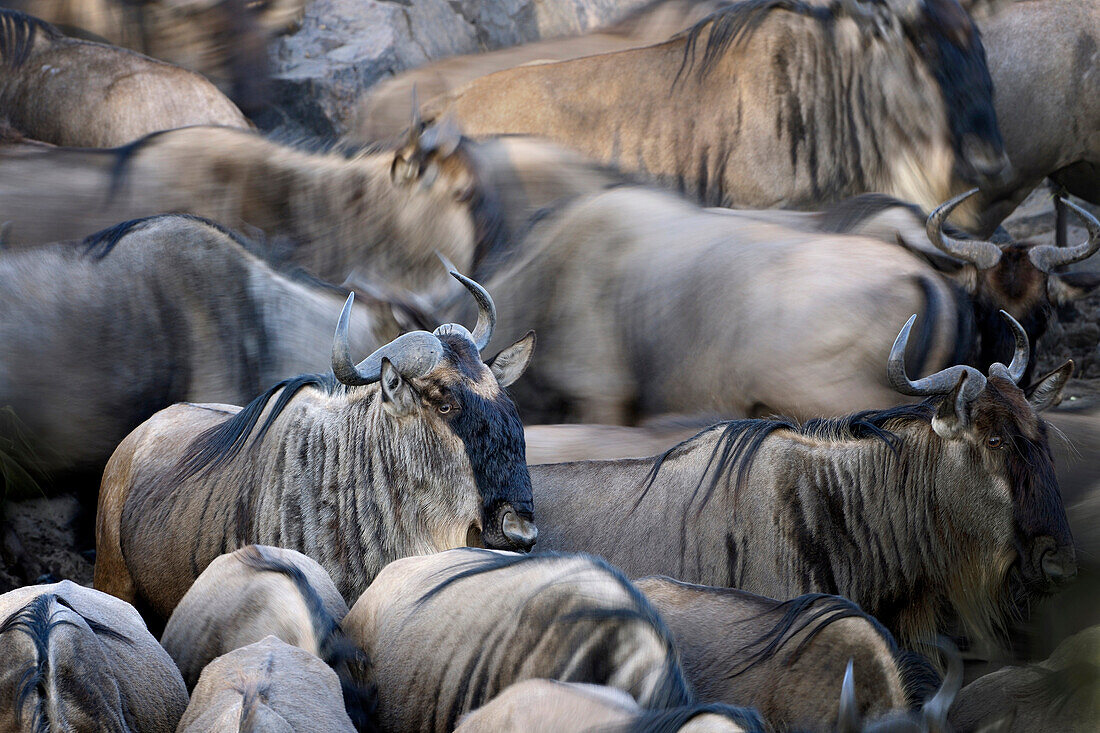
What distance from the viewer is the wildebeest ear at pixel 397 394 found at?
12.0ft

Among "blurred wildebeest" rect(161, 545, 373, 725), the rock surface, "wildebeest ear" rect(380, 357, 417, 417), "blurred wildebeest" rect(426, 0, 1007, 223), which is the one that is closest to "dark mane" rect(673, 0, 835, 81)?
"blurred wildebeest" rect(426, 0, 1007, 223)

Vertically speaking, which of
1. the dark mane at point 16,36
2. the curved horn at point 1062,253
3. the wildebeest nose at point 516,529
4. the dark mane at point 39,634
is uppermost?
the dark mane at point 16,36

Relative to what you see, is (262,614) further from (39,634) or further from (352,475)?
(352,475)

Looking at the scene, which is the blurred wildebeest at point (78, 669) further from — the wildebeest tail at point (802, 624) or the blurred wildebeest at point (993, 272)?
the blurred wildebeest at point (993, 272)

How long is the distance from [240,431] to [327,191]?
269 centimetres

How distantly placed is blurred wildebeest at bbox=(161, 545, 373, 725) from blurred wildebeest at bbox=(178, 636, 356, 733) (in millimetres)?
135

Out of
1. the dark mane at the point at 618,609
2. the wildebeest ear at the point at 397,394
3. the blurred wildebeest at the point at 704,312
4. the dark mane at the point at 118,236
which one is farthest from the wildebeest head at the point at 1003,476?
the dark mane at the point at 118,236

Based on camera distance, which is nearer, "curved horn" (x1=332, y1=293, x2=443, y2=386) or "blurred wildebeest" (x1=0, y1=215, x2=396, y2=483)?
"curved horn" (x1=332, y1=293, x2=443, y2=386)

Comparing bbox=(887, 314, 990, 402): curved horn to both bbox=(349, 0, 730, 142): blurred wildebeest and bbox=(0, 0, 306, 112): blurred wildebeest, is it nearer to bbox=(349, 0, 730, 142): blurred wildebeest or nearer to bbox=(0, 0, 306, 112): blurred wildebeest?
bbox=(349, 0, 730, 142): blurred wildebeest

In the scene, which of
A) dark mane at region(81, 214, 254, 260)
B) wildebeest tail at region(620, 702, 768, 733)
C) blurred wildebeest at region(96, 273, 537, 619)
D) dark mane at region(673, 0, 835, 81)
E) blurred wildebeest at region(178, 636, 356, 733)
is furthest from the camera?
dark mane at region(673, 0, 835, 81)

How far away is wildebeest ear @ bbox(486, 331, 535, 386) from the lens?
4.02m

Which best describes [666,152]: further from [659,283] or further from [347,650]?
[347,650]

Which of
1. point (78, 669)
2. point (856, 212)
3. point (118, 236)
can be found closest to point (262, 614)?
point (78, 669)

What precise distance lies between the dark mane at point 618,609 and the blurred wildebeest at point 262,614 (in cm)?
25
